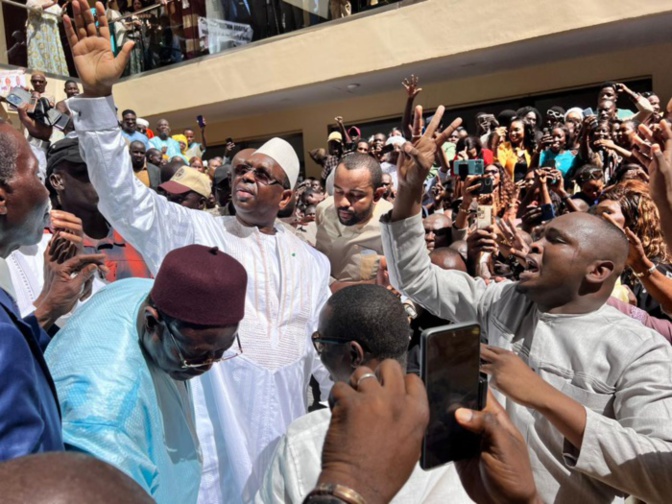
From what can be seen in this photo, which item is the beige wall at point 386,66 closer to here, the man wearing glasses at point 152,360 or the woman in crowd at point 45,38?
the woman in crowd at point 45,38

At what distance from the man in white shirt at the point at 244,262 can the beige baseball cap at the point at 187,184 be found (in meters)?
1.92

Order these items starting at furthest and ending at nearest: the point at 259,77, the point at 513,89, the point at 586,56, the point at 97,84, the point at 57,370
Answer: the point at 259,77 < the point at 513,89 < the point at 586,56 < the point at 97,84 < the point at 57,370

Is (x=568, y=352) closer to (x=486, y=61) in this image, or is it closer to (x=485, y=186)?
(x=485, y=186)

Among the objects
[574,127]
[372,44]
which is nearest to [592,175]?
[574,127]

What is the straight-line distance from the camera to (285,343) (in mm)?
2824

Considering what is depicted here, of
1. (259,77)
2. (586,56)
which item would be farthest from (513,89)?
(259,77)

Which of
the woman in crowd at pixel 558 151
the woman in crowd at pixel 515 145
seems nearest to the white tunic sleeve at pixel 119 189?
the woman in crowd at pixel 558 151

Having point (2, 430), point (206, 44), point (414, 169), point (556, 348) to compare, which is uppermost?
point (206, 44)

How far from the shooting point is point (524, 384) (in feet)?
5.08

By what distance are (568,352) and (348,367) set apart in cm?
69

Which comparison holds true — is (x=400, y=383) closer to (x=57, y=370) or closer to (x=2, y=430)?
(x=2, y=430)

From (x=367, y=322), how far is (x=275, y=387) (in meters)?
1.03

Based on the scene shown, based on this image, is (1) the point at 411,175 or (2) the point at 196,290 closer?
(2) the point at 196,290

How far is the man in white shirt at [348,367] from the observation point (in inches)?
58.4
